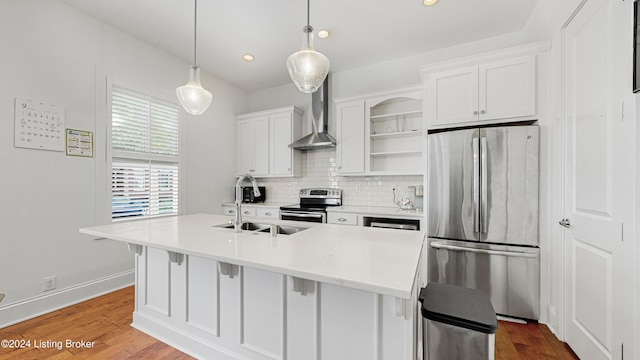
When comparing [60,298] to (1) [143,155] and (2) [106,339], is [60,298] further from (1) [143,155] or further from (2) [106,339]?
(1) [143,155]

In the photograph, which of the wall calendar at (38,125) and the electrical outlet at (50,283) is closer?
the wall calendar at (38,125)

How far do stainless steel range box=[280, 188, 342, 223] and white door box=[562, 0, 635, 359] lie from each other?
235 centimetres

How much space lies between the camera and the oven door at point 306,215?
3303 millimetres

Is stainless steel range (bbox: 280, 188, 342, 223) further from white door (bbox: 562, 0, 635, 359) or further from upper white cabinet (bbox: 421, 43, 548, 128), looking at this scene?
white door (bbox: 562, 0, 635, 359)

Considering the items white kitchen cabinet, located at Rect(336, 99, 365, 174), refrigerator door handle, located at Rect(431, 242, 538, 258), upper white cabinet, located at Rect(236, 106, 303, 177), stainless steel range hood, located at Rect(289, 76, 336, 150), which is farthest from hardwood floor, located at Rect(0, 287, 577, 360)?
stainless steel range hood, located at Rect(289, 76, 336, 150)

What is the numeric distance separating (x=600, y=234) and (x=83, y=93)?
4407mm

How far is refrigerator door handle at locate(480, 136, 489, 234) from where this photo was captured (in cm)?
227

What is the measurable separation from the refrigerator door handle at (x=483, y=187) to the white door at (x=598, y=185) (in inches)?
20.7

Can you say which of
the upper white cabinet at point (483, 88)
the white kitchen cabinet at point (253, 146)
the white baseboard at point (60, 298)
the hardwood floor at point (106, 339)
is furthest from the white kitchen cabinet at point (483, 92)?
the white baseboard at point (60, 298)

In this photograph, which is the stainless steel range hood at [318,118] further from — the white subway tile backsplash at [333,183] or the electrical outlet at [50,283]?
the electrical outlet at [50,283]

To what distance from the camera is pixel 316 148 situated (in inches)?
158

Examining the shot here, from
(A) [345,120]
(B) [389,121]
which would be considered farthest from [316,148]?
(B) [389,121]

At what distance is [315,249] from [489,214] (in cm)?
185

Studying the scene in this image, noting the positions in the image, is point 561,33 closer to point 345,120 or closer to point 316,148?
point 345,120
